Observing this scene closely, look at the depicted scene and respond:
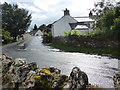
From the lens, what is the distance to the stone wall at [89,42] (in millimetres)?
13977

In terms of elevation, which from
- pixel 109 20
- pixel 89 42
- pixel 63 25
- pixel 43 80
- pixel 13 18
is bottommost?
pixel 43 80

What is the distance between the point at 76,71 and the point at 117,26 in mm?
10954

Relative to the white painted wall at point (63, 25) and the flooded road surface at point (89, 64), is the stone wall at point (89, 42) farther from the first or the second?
the white painted wall at point (63, 25)

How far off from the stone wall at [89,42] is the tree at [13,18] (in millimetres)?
20101

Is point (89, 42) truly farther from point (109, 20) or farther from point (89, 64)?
point (89, 64)

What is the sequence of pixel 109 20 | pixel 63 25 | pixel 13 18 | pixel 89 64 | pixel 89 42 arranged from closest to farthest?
pixel 89 64
pixel 109 20
pixel 89 42
pixel 63 25
pixel 13 18

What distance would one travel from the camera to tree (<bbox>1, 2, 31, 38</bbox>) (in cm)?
Answer: 3466

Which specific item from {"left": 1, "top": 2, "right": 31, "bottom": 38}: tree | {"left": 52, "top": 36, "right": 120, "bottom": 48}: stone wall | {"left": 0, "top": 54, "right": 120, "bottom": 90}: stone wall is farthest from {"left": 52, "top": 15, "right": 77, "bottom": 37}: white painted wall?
{"left": 0, "top": 54, "right": 120, "bottom": 90}: stone wall

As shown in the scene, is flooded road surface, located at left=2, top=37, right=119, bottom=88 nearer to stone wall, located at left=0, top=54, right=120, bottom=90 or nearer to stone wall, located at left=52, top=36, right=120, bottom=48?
stone wall, located at left=0, top=54, right=120, bottom=90

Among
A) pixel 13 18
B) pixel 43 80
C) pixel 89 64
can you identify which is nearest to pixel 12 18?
pixel 13 18

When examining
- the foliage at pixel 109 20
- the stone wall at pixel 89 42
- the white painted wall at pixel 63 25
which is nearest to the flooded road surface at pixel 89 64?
the stone wall at pixel 89 42

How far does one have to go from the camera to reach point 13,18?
35219 millimetres

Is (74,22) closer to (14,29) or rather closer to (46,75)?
(14,29)

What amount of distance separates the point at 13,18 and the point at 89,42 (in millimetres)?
26847
